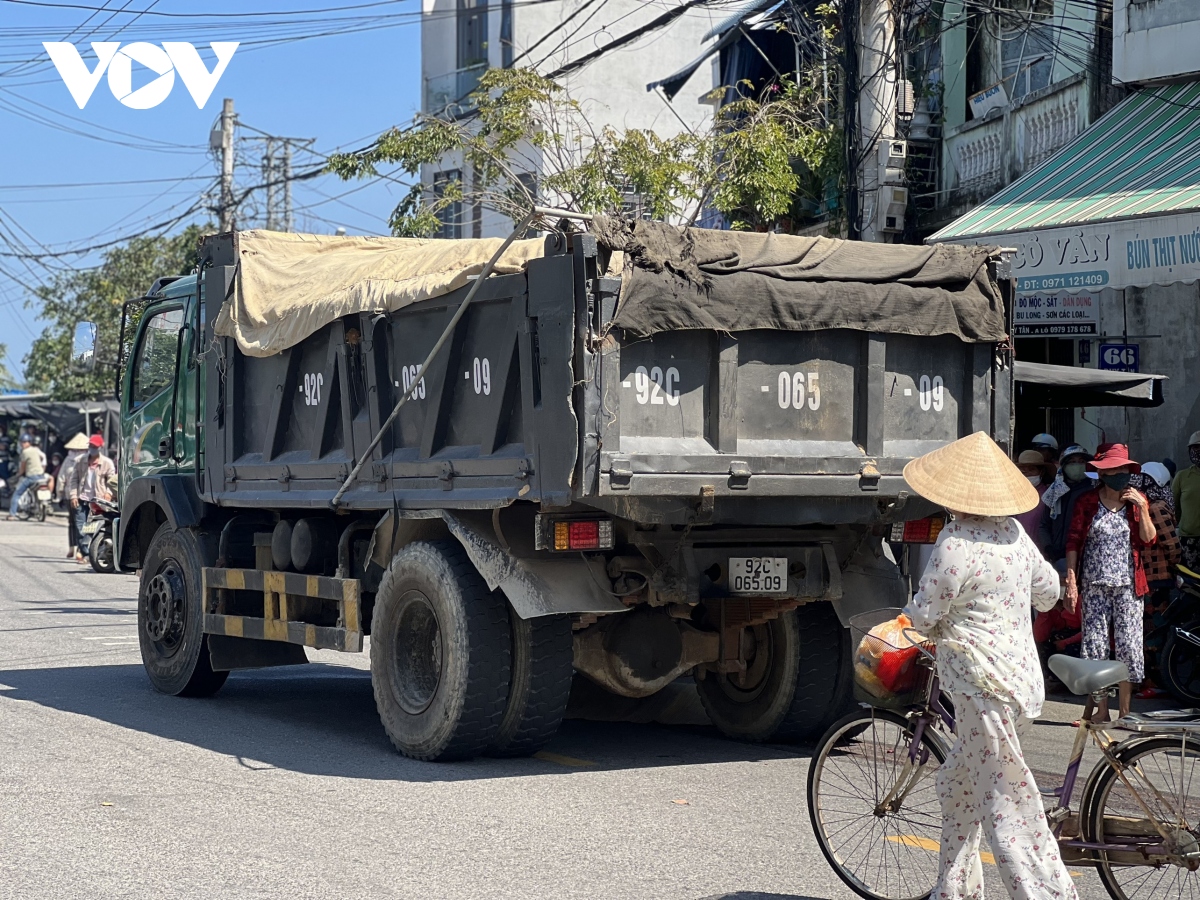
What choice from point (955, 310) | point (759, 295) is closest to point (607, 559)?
point (759, 295)

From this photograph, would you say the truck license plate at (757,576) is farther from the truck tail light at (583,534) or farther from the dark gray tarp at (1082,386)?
the dark gray tarp at (1082,386)

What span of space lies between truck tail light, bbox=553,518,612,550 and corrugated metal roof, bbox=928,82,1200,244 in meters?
6.00

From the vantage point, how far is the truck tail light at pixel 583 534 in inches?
290

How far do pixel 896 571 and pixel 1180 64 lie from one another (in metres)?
7.41

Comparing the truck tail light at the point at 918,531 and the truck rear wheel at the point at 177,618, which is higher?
the truck tail light at the point at 918,531

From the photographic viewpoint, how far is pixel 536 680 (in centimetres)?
770

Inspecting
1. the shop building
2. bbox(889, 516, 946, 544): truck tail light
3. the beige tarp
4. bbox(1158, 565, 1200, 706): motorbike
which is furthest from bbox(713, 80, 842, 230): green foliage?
bbox(889, 516, 946, 544): truck tail light

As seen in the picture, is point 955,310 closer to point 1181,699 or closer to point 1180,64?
point 1181,699

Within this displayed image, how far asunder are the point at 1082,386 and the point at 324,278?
18.3ft

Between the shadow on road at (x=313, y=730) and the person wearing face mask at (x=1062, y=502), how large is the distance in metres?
3.01

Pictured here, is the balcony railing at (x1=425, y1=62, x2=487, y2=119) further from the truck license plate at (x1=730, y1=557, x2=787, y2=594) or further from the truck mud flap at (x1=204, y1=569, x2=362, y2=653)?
the truck license plate at (x1=730, y1=557, x2=787, y2=594)

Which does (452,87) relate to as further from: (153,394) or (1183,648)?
(1183,648)

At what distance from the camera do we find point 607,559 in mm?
7875

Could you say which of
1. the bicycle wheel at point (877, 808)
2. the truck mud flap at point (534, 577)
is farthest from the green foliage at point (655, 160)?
the bicycle wheel at point (877, 808)
